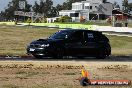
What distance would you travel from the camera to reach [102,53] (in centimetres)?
2373

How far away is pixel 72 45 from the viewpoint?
2283 centimetres

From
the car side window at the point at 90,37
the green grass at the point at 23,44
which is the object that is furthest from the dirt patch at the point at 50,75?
the green grass at the point at 23,44

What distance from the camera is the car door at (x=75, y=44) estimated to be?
22703 millimetres

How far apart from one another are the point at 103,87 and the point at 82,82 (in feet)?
1.93

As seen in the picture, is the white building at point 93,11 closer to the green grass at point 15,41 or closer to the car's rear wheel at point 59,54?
the green grass at point 15,41

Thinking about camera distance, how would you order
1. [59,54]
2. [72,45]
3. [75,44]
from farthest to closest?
[75,44] < [72,45] < [59,54]

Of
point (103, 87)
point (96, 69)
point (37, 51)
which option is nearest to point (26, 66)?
point (96, 69)

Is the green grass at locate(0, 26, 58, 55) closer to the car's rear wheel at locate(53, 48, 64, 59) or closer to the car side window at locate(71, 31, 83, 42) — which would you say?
the car side window at locate(71, 31, 83, 42)

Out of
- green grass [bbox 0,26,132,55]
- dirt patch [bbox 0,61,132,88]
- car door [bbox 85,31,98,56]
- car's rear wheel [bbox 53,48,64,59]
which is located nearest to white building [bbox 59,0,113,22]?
green grass [bbox 0,26,132,55]

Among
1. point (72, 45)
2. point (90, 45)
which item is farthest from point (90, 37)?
point (72, 45)

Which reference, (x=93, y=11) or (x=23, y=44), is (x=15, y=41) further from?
(x=93, y=11)

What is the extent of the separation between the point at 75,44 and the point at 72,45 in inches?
8.6

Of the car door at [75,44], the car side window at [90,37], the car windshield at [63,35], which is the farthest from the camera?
the car side window at [90,37]

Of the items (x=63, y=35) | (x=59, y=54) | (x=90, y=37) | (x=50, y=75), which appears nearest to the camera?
(x=50, y=75)
